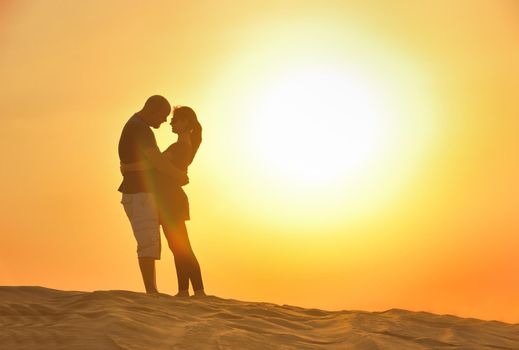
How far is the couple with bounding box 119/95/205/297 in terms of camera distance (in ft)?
26.9

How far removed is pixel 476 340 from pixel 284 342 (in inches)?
68.3

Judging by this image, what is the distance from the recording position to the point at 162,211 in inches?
336

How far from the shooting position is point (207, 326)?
19.3 ft

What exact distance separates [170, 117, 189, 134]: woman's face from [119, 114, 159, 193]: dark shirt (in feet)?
1.38

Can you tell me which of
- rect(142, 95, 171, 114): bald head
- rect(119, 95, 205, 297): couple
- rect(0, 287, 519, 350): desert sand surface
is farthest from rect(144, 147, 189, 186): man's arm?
rect(0, 287, 519, 350): desert sand surface

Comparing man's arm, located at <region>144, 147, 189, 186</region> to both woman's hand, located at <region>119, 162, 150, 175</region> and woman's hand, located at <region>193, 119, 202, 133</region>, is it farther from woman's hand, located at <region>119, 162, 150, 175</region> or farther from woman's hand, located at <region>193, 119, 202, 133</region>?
woman's hand, located at <region>193, 119, 202, 133</region>

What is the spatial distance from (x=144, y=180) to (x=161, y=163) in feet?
0.82

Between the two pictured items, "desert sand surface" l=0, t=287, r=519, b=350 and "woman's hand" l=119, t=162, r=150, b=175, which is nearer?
"desert sand surface" l=0, t=287, r=519, b=350

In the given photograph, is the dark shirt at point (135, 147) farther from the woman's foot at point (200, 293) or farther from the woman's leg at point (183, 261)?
the woman's foot at point (200, 293)

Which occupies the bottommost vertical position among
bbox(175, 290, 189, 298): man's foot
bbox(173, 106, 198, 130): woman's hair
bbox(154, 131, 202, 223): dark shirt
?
bbox(175, 290, 189, 298): man's foot

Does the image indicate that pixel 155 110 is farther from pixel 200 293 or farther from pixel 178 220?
pixel 200 293

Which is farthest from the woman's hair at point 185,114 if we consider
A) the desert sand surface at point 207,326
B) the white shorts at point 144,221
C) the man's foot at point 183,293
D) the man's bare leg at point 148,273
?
the desert sand surface at point 207,326

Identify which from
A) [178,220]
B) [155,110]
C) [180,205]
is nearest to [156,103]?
[155,110]

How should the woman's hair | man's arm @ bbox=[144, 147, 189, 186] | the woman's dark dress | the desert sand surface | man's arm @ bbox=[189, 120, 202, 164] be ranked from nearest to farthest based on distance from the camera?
1. the desert sand surface
2. man's arm @ bbox=[144, 147, 189, 186]
3. the woman's dark dress
4. the woman's hair
5. man's arm @ bbox=[189, 120, 202, 164]
